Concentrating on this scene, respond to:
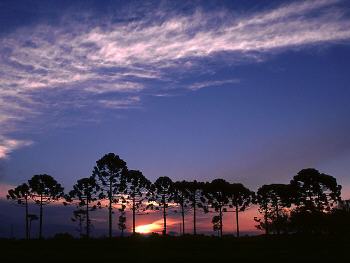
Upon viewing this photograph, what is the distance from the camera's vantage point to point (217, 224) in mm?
96688

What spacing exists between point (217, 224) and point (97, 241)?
134ft

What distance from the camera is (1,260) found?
37750mm

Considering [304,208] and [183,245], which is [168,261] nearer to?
[183,245]

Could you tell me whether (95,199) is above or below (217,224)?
above

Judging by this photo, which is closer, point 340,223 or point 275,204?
point 340,223

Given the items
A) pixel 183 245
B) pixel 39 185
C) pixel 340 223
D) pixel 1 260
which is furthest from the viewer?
pixel 39 185

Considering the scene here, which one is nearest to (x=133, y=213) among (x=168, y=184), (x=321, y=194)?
(x=168, y=184)

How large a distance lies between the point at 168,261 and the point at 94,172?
1474 inches

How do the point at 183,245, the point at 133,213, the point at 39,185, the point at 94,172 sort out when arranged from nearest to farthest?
the point at 183,245 < the point at 94,172 < the point at 133,213 < the point at 39,185

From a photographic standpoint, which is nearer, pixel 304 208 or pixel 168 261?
pixel 168 261

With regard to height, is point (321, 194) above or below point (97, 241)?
above

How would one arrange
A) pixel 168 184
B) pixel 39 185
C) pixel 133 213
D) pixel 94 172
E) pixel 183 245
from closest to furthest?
pixel 183 245, pixel 94 172, pixel 133 213, pixel 39 185, pixel 168 184

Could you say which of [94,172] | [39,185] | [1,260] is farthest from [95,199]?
→ [1,260]

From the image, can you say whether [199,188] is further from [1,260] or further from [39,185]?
[1,260]
